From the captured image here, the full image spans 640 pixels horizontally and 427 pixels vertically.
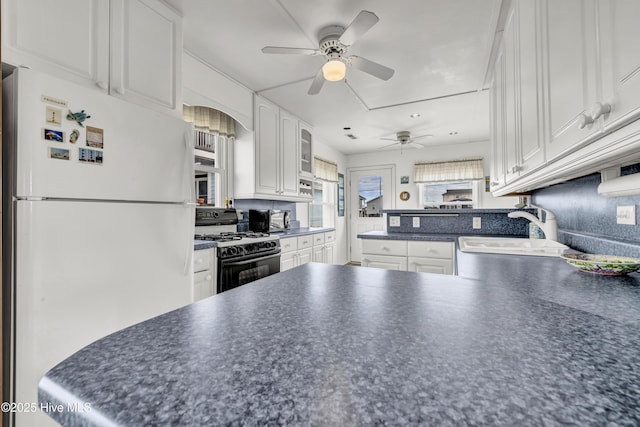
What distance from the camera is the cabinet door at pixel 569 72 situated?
0.71 metres

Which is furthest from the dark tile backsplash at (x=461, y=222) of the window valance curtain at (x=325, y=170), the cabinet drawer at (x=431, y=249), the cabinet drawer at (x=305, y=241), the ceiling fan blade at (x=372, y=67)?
the window valance curtain at (x=325, y=170)

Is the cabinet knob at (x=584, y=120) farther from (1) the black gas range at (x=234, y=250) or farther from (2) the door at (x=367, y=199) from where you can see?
(2) the door at (x=367, y=199)

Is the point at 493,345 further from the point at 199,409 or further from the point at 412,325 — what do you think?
the point at 199,409

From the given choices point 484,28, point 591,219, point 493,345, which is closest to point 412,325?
point 493,345

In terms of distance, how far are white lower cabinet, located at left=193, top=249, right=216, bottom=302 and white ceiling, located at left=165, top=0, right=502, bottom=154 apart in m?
1.61

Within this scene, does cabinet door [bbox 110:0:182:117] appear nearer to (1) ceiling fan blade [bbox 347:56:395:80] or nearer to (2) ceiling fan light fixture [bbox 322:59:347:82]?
(2) ceiling fan light fixture [bbox 322:59:347:82]

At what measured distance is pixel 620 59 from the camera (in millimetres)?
592

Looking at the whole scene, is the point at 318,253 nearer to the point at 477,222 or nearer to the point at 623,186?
the point at 477,222

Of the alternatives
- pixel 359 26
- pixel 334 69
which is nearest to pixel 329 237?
pixel 334 69

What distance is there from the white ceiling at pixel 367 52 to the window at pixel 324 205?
1.73 meters

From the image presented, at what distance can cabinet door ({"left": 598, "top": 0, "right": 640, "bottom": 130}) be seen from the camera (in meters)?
0.55

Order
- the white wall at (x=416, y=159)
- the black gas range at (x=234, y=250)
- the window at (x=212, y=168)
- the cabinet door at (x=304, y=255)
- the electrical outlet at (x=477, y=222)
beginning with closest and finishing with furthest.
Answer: the black gas range at (x=234, y=250), the electrical outlet at (x=477, y=222), the window at (x=212, y=168), the cabinet door at (x=304, y=255), the white wall at (x=416, y=159)

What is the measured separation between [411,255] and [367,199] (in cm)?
357

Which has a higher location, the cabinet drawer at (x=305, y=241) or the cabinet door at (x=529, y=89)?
the cabinet door at (x=529, y=89)
